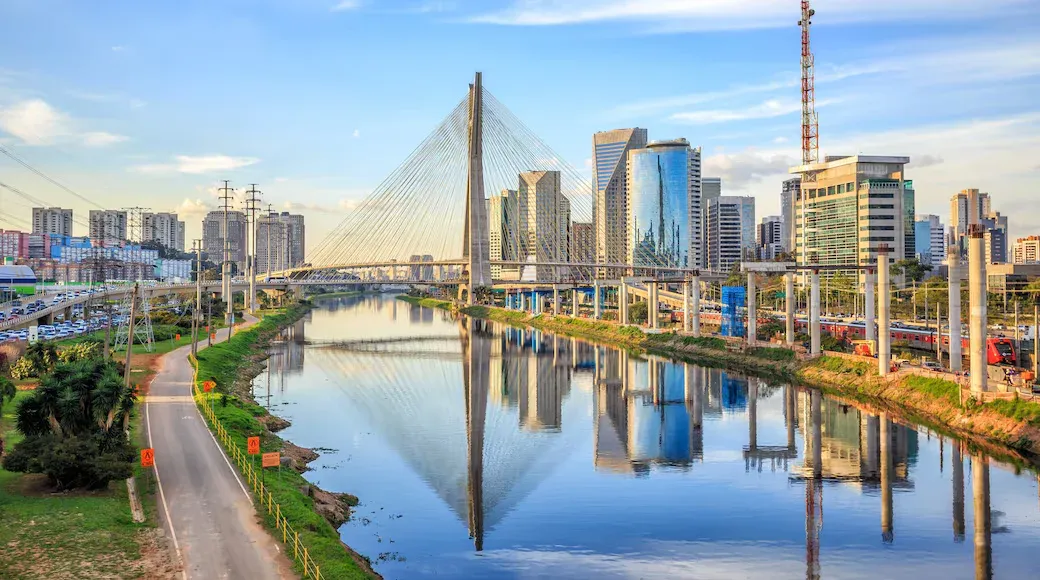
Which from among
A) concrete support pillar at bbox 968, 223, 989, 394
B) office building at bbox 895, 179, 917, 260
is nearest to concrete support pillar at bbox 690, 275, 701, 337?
concrete support pillar at bbox 968, 223, 989, 394

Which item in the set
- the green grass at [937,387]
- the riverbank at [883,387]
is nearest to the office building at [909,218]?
the riverbank at [883,387]

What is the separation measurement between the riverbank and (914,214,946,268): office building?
314ft

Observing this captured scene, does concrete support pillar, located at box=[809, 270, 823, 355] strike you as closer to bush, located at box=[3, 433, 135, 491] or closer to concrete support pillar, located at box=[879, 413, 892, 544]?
concrete support pillar, located at box=[879, 413, 892, 544]

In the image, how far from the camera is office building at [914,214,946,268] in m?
151

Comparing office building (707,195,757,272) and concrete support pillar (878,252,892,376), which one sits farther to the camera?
office building (707,195,757,272)

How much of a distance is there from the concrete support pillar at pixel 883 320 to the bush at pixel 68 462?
27.4 metres

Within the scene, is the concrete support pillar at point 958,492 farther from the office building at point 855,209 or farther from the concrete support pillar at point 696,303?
the office building at point 855,209

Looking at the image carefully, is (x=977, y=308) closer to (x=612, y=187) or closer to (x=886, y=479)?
(x=886, y=479)

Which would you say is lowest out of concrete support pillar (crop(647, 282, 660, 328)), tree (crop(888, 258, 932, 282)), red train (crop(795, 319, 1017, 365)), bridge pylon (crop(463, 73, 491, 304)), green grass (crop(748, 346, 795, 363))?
green grass (crop(748, 346, 795, 363))

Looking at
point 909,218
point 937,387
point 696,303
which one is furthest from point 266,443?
point 909,218

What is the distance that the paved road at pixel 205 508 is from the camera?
13.9m

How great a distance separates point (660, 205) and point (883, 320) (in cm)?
12636

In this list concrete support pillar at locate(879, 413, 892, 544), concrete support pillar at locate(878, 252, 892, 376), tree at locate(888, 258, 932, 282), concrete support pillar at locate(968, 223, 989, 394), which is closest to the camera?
concrete support pillar at locate(879, 413, 892, 544)

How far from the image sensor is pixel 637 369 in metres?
49.1
